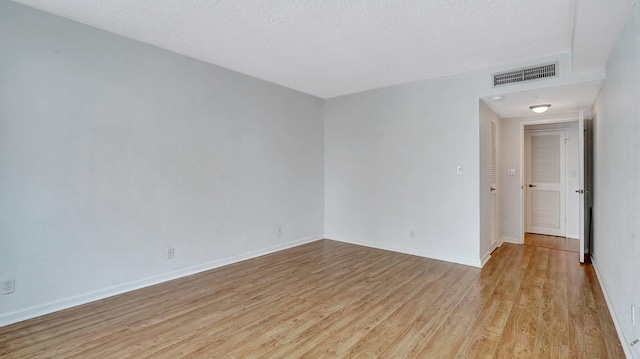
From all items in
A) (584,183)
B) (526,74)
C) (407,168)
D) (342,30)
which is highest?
(342,30)

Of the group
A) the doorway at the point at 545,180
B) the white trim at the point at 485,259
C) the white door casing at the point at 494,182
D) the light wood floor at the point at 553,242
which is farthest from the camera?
the doorway at the point at 545,180

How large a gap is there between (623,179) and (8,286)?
4.89m

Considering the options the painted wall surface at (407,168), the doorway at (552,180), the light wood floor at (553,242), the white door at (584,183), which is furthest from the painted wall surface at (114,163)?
the doorway at (552,180)

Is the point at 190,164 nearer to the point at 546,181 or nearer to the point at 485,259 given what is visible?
the point at 485,259

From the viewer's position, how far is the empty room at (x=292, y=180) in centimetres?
238

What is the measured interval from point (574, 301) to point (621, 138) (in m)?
1.67

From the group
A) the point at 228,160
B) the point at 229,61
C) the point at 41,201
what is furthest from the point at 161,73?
the point at 41,201

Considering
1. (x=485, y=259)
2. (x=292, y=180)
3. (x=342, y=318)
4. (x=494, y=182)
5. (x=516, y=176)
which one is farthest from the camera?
(x=516, y=176)

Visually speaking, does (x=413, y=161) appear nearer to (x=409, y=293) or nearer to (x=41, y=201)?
(x=409, y=293)

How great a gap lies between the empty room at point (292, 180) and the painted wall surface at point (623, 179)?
0.12 feet

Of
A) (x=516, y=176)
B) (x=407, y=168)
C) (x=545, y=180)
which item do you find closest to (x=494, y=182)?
(x=516, y=176)

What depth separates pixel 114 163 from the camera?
3.16 metres

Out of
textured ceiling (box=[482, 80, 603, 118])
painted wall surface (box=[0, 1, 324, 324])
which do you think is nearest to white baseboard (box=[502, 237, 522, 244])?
textured ceiling (box=[482, 80, 603, 118])

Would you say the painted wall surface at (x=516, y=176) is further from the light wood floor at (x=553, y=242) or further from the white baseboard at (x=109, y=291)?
the white baseboard at (x=109, y=291)
